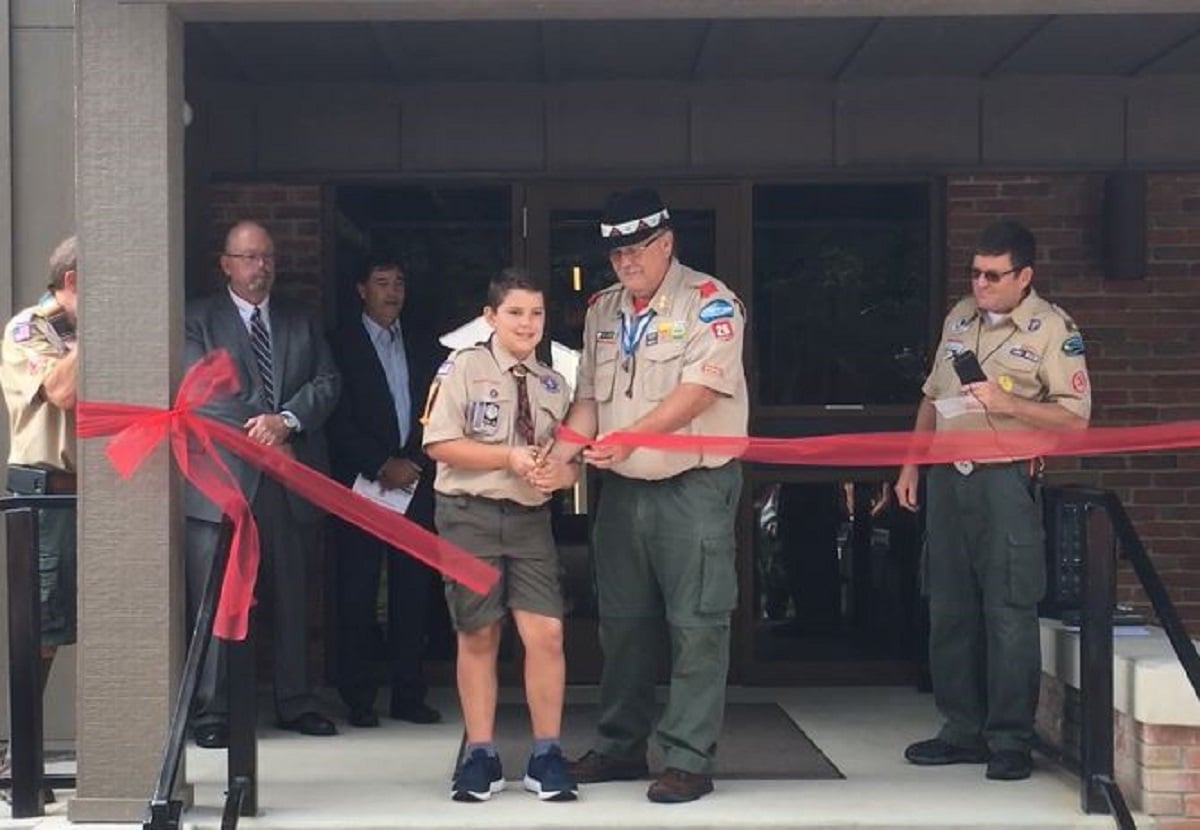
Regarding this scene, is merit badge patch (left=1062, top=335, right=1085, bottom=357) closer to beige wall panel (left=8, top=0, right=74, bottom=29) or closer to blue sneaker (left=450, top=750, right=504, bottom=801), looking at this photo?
blue sneaker (left=450, top=750, right=504, bottom=801)

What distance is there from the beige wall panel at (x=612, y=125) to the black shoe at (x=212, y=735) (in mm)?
2735

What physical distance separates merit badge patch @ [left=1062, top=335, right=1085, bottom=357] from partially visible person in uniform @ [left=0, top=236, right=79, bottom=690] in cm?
321

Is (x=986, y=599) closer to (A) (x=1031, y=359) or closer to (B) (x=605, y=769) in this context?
(A) (x=1031, y=359)

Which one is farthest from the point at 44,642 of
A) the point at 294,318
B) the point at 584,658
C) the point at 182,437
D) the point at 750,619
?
the point at 750,619

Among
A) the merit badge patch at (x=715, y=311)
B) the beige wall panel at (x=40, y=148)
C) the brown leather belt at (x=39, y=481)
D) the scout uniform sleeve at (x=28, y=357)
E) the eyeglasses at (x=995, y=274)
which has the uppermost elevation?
the beige wall panel at (x=40, y=148)

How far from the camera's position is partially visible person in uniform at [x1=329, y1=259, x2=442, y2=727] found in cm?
653

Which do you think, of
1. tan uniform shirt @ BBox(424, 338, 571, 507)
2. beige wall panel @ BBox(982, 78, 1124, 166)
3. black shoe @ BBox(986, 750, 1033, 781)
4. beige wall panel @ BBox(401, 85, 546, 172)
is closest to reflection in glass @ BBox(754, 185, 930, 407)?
beige wall panel @ BBox(982, 78, 1124, 166)

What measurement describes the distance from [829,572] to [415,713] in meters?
1.96

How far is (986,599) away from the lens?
566cm

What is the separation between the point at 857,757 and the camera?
19.5 ft

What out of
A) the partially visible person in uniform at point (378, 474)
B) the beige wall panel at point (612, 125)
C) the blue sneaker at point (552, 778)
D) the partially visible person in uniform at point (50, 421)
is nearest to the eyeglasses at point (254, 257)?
the partially visible person in uniform at point (378, 474)

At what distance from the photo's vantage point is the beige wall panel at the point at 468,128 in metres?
7.14

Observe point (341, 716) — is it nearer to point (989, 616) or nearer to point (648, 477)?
point (648, 477)

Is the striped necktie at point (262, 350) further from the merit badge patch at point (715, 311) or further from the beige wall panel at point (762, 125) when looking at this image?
the beige wall panel at point (762, 125)
